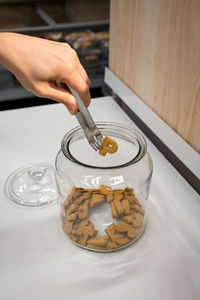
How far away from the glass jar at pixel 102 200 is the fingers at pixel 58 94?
0.16ft

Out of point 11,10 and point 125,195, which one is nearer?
point 125,195

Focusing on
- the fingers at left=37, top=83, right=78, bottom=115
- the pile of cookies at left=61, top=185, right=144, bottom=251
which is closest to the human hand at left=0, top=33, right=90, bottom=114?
the fingers at left=37, top=83, right=78, bottom=115

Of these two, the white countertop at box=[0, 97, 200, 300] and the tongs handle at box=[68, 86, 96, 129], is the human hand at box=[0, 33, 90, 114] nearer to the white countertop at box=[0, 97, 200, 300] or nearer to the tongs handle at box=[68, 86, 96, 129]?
the tongs handle at box=[68, 86, 96, 129]

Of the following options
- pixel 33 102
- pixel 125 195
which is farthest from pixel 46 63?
pixel 33 102

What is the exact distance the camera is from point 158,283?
0.45m

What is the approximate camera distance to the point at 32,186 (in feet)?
2.05

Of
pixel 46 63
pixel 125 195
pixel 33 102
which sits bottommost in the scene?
pixel 33 102

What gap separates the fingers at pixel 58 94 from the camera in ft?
1.62

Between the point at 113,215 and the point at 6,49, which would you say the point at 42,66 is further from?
the point at 113,215

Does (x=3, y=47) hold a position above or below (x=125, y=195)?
above

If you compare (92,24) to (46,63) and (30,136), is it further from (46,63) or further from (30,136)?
(46,63)

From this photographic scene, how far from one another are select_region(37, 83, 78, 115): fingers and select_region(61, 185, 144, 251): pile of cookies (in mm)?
123

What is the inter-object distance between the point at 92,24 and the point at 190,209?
3.68ft

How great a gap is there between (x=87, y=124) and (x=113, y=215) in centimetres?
14
